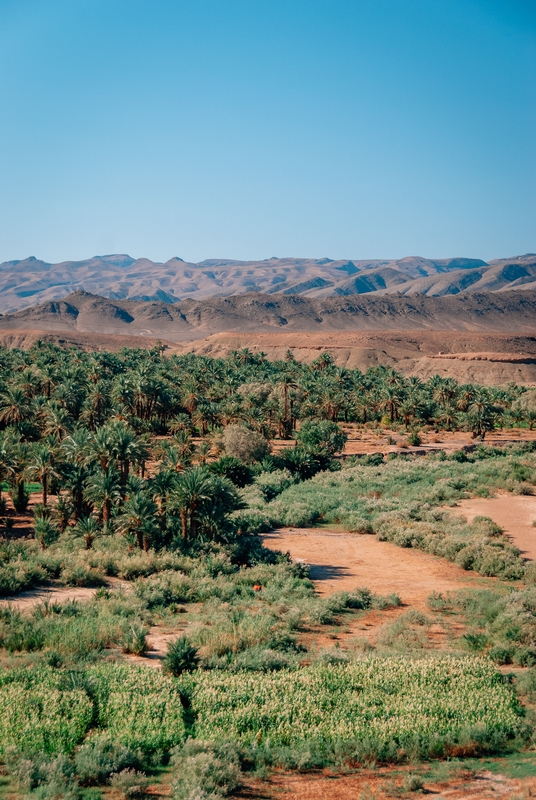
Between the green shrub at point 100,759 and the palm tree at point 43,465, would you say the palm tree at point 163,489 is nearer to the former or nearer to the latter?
the palm tree at point 43,465

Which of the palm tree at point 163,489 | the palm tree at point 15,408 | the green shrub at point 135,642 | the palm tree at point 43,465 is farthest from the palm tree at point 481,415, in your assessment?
the green shrub at point 135,642

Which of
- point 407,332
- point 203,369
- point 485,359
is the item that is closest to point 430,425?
point 203,369

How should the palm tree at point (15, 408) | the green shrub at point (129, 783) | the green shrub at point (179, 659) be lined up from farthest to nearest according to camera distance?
the palm tree at point (15, 408) → the green shrub at point (179, 659) → the green shrub at point (129, 783)

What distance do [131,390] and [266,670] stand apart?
47549mm

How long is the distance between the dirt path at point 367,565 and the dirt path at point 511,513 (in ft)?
17.6

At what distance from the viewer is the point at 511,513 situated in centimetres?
4056

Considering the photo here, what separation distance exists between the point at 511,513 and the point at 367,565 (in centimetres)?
1348

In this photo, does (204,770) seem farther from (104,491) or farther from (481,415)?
Result: (481,415)

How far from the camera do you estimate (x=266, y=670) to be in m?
17.7

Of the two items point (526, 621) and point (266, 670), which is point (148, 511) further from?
point (526, 621)

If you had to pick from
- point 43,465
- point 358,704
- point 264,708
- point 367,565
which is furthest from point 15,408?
point 358,704

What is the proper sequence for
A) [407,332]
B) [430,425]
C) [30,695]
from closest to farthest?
[30,695] < [430,425] < [407,332]

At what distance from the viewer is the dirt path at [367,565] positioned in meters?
27.9

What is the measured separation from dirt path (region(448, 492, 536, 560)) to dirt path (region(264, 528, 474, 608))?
5.36 metres
